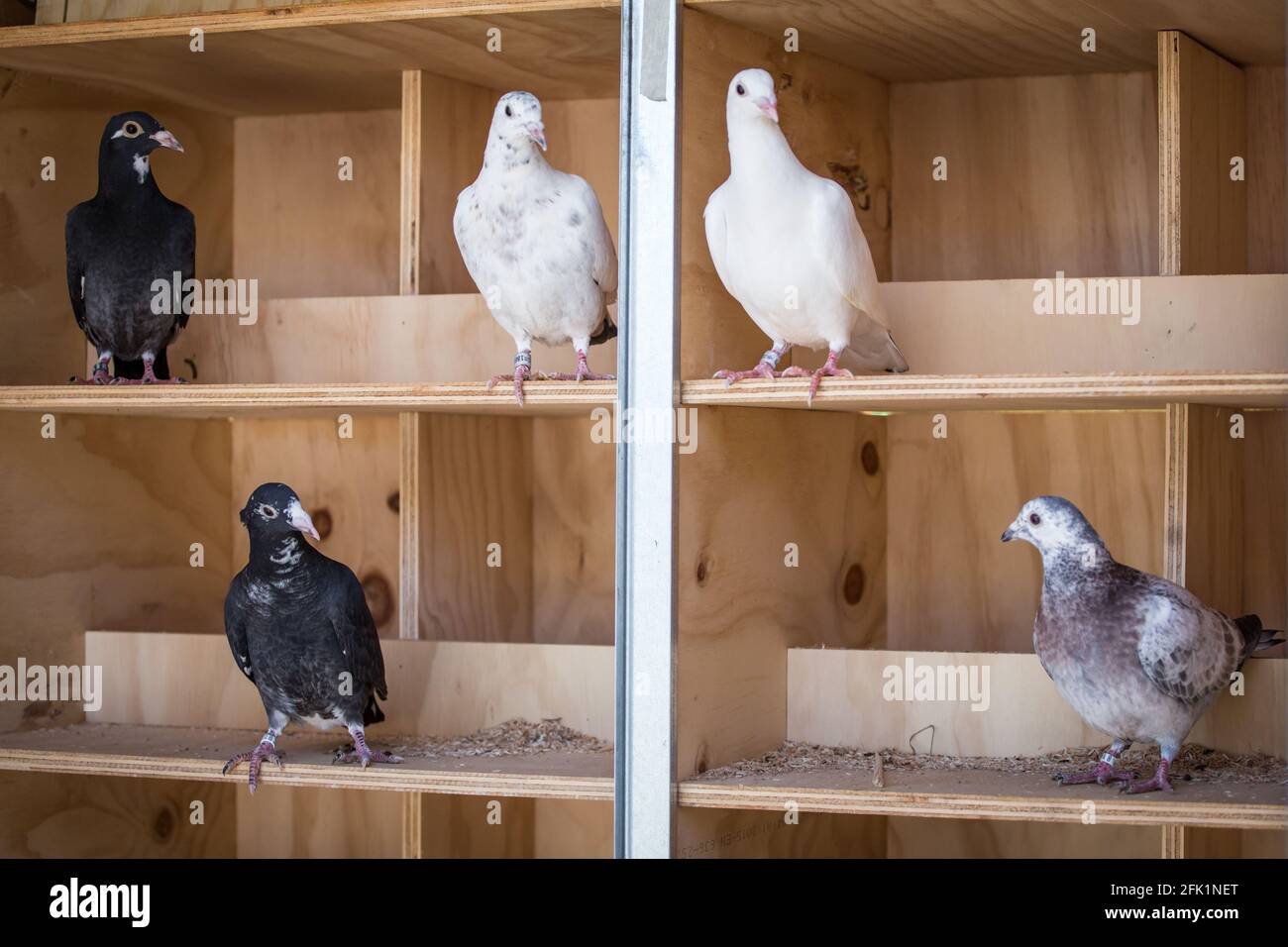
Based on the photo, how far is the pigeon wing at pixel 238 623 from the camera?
254cm

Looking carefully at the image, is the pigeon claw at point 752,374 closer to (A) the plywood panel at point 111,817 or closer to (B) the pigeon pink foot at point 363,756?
(B) the pigeon pink foot at point 363,756

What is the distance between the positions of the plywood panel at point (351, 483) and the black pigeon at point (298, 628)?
571 mm

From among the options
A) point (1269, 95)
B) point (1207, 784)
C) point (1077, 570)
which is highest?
point (1269, 95)

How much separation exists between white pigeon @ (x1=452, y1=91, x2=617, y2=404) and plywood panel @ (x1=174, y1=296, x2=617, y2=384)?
295mm

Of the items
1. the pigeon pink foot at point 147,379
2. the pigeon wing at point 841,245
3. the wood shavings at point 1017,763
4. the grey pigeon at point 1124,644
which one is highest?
the pigeon wing at point 841,245

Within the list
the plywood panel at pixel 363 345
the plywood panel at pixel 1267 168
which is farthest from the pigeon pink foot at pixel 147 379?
the plywood panel at pixel 1267 168

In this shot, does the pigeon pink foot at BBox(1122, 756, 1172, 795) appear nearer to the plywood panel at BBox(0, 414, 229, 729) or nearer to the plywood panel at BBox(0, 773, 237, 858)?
the plywood panel at BBox(0, 773, 237, 858)

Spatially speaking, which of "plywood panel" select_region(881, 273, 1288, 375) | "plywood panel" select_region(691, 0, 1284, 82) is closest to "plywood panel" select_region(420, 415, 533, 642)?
"plywood panel" select_region(881, 273, 1288, 375)

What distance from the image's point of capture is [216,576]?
3201mm

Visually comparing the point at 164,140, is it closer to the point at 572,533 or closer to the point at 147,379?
the point at 147,379
